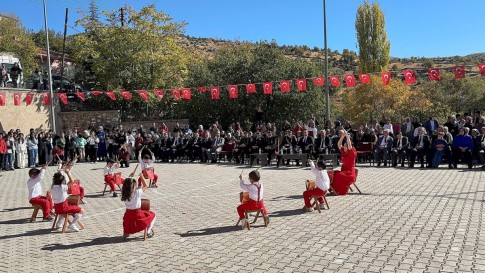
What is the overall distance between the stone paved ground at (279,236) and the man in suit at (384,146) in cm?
476

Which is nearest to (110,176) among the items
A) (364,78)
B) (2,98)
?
(364,78)

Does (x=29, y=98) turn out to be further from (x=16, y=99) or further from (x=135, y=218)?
(x=135, y=218)

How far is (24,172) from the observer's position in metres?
22.0

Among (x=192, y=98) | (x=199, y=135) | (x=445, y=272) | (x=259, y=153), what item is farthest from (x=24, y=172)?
(x=445, y=272)

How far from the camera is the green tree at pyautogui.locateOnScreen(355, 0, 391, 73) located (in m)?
49.6

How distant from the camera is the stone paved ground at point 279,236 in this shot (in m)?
6.93

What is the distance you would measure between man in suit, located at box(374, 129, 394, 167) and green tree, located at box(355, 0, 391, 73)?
3227cm

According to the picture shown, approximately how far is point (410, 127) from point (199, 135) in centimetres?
1018

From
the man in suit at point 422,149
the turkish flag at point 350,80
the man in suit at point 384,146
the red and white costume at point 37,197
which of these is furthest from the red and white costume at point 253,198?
the turkish flag at point 350,80

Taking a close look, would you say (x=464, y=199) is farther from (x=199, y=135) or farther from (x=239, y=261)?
(x=199, y=135)

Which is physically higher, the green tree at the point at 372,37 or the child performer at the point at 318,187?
the green tree at the point at 372,37

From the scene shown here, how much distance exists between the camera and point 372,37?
49.7m

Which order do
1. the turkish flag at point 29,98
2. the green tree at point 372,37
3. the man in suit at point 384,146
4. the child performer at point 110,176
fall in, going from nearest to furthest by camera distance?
the child performer at point 110,176
the man in suit at point 384,146
the turkish flag at point 29,98
the green tree at point 372,37

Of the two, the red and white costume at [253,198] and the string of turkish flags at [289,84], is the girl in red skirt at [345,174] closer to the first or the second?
the red and white costume at [253,198]
